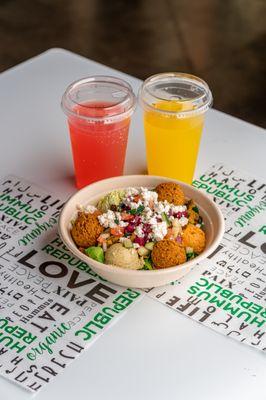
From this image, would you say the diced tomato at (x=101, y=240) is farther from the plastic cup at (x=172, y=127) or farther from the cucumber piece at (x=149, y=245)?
the plastic cup at (x=172, y=127)

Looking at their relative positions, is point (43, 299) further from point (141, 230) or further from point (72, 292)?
point (141, 230)

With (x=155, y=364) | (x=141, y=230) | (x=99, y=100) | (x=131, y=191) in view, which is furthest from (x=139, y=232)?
(x=99, y=100)

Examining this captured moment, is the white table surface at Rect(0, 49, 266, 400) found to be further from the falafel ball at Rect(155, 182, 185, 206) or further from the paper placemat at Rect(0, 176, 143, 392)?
the falafel ball at Rect(155, 182, 185, 206)

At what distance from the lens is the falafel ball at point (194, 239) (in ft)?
4.21

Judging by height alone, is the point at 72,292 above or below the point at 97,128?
below

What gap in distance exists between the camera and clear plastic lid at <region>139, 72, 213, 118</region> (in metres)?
1.47

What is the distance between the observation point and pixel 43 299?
1.26 metres

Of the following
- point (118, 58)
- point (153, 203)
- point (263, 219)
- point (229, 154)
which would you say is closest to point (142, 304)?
point (153, 203)

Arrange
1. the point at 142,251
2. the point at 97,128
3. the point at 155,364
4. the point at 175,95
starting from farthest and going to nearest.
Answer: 1. the point at 175,95
2. the point at 97,128
3. the point at 142,251
4. the point at 155,364

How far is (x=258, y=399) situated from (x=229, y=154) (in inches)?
26.7

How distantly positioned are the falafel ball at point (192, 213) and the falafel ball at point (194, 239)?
34 mm

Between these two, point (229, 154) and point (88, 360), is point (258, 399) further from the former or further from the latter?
Result: point (229, 154)

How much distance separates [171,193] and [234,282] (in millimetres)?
196

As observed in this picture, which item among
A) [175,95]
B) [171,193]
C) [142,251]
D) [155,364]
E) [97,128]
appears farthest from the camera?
[175,95]
